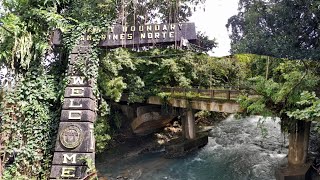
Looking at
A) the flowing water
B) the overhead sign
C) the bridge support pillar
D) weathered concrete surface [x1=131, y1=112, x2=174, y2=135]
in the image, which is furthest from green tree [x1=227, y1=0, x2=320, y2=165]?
weathered concrete surface [x1=131, y1=112, x2=174, y2=135]

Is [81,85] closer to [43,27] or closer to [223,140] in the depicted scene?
[43,27]

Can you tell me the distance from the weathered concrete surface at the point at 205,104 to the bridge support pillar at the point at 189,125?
4.32 feet

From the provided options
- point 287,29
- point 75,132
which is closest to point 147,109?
point 75,132

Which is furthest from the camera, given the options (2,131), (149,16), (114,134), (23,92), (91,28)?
(149,16)

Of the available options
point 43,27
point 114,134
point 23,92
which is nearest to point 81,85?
point 23,92

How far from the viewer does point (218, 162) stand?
53.0 feet

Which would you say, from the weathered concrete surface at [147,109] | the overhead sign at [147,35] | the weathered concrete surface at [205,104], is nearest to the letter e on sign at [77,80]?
the overhead sign at [147,35]

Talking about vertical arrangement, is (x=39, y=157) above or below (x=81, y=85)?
below

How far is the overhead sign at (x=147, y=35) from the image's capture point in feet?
45.9

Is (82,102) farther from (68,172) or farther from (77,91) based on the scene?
(68,172)

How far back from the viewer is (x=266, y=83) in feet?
39.6

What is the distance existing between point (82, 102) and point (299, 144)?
9.40 meters

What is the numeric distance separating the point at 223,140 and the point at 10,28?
14.5 metres

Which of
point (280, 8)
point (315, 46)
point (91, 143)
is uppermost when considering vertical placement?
point (280, 8)
